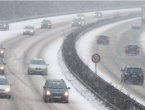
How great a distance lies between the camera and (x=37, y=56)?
46781 millimetres

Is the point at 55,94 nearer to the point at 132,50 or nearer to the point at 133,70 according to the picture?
the point at 133,70

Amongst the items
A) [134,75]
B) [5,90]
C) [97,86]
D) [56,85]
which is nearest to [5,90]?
[5,90]

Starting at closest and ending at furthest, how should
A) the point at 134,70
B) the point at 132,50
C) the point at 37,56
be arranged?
the point at 134,70
the point at 37,56
the point at 132,50

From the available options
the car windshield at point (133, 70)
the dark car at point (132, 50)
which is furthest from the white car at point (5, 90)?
the dark car at point (132, 50)

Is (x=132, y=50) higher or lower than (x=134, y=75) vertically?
higher

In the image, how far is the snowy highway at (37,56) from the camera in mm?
23516

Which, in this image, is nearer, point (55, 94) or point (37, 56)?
point (55, 94)

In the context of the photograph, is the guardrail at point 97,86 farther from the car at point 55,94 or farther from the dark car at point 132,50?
the dark car at point 132,50

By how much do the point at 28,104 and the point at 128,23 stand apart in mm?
68169

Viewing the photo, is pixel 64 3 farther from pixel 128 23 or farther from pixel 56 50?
pixel 56 50

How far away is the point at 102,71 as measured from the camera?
40156mm

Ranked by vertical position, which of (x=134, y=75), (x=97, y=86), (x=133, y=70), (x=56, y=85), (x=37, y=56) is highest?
(x=37, y=56)

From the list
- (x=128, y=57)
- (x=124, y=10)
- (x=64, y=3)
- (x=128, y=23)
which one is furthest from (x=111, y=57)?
(x=124, y=10)

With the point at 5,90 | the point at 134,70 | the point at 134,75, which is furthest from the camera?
the point at 134,70
